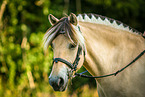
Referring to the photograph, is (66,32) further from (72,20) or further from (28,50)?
(28,50)

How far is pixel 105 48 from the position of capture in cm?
229

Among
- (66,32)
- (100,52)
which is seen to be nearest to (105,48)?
(100,52)

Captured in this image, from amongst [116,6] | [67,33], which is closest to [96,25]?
[67,33]

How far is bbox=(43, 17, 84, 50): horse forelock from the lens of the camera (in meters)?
2.15

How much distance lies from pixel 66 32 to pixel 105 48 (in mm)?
574

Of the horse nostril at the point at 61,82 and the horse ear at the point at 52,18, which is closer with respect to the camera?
the horse nostril at the point at 61,82

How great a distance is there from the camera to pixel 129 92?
2.13 m

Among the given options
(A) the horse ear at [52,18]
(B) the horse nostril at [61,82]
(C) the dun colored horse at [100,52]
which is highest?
(A) the horse ear at [52,18]

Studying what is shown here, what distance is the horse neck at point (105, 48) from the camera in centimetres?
227

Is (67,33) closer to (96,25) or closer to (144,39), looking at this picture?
(96,25)

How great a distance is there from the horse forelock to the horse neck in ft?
0.51

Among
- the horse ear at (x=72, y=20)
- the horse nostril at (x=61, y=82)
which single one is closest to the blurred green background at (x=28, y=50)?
the horse nostril at (x=61, y=82)

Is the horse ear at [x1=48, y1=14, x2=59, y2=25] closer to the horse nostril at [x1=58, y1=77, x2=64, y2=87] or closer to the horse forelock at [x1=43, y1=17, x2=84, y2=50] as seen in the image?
the horse forelock at [x1=43, y1=17, x2=84, y2=50]

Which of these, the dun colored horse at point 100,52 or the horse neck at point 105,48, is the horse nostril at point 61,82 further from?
the horse neck at point 105,48
